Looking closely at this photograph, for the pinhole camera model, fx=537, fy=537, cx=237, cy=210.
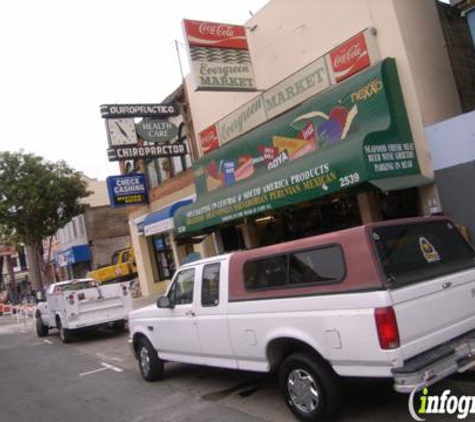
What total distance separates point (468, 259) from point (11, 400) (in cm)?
721

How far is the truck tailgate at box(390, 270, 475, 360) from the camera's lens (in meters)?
4.66

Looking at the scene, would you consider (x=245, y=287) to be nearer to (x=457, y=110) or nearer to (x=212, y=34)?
(x=457, y=110)

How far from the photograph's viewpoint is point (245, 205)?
13.6m

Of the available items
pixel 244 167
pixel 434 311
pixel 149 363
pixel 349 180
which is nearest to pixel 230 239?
pixel 244 167

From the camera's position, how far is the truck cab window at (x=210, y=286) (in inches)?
263

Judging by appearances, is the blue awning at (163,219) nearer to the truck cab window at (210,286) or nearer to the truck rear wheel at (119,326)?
the truck rear wheel at (119,326)

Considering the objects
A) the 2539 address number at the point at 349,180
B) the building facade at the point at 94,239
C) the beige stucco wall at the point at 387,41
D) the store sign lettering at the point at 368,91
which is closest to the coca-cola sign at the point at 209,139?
the beige stucco wall at the point at 387,41

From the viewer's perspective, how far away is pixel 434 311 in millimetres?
4949

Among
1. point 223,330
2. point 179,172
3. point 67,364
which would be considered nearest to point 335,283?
point 223,330

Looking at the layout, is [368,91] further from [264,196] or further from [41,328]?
[41,328]

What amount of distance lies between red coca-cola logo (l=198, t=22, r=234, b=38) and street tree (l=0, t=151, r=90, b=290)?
18878 millimetres

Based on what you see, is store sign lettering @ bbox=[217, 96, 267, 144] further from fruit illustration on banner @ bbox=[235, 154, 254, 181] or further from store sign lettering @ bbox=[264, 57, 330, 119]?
fruit illustration on banner @ bbox=[235, 154, 254, 181]

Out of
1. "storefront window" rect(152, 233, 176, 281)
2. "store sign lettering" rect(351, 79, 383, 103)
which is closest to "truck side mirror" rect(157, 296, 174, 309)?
"store sign lettering" rect(351, 79, 383, 103)

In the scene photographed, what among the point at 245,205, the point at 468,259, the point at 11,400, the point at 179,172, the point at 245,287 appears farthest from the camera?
the point at 179,172
